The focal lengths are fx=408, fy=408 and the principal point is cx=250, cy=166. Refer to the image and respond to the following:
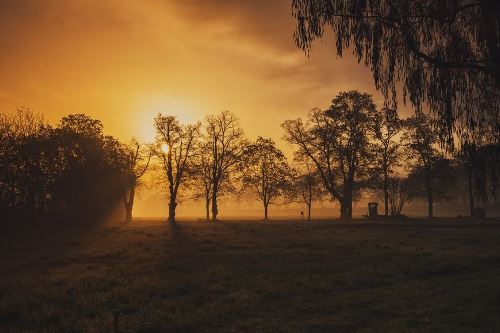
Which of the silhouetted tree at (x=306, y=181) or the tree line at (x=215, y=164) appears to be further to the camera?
the silhouetted tree at (x=306, y=181)

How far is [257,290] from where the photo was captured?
527 inches

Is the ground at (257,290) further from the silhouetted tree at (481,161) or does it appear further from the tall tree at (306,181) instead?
the tall tree at (306,181)

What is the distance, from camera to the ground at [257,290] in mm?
9945

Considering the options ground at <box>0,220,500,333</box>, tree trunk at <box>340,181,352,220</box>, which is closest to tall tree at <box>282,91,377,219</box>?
tree trunk at <box>340,181,352,220</box>

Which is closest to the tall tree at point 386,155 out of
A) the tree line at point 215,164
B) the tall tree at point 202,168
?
the tree line at point 215,164

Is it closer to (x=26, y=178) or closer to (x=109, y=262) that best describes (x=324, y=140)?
(x=26, y=178)

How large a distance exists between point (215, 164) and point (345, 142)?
20.0 metres

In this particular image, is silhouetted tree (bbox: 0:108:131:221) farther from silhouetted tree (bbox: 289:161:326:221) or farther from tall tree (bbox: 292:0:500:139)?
tall tree (bbox: 292:0:500:139)

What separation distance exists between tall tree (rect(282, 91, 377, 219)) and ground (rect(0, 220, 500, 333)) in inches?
1263

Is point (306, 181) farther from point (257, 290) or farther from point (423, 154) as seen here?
point (257, 290)

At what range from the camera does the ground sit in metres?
9.95

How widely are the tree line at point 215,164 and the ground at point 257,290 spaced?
60.7ft

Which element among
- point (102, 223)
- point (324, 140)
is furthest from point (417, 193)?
point (102, 223)

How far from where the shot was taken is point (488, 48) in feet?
25.2
